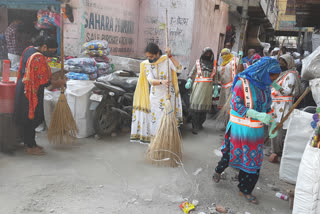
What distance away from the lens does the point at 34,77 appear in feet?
13.2

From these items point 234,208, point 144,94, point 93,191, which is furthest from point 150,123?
point 234,208

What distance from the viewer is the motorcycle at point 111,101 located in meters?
5.09

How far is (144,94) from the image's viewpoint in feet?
15.1

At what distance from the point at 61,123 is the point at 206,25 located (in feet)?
20.3

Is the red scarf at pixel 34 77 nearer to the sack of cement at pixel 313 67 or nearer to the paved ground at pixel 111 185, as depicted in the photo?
the paved ground at pixel 111 185

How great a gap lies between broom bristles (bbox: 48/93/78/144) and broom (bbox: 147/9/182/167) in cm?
141

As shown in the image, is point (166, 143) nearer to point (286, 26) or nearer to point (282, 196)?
point (282, 196)

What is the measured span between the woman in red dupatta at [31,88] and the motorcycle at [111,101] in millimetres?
972

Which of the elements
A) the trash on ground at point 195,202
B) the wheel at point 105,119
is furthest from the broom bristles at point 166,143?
the wheel at point 105,119

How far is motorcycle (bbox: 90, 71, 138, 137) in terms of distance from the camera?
5.09 metres

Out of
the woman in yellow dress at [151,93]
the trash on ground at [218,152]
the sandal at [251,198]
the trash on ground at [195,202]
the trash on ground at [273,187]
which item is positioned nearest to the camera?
the trash on ground at [195,202]

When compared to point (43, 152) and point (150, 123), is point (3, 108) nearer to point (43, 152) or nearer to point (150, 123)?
point (43, 152)

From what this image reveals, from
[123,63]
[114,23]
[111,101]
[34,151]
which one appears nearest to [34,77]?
[34,151]

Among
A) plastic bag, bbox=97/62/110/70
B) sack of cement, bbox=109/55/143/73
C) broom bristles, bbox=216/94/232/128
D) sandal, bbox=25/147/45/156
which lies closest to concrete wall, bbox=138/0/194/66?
sack of cement, bbox=109/55/143/73
